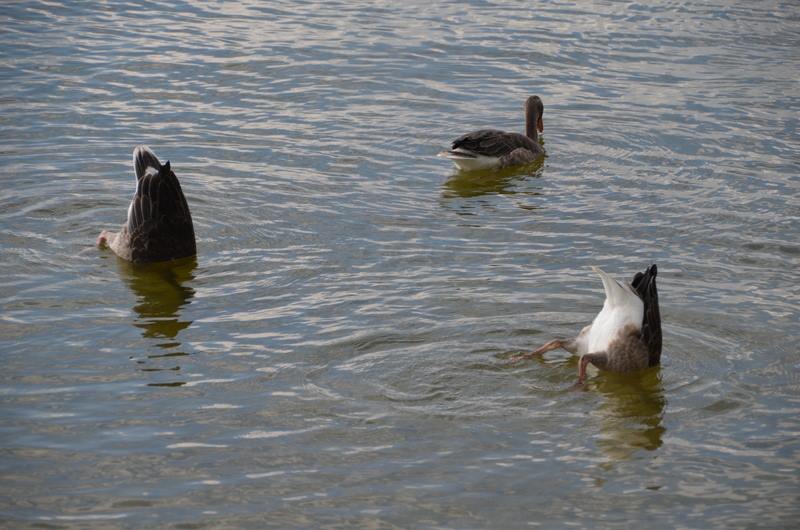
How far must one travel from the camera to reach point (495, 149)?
15359mm

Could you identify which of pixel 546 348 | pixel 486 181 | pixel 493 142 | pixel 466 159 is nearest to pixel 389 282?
pixel 546 348

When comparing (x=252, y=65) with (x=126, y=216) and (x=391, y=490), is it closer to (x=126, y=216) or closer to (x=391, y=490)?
(x=126, y=216)

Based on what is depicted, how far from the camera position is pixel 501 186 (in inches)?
594

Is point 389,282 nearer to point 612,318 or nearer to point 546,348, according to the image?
point 546,348

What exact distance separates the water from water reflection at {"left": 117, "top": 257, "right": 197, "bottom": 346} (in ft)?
0.11

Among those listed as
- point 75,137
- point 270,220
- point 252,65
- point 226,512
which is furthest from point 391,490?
point 252,65

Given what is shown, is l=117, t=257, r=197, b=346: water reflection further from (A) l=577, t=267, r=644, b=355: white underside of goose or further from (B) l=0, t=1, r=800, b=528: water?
(A) l=577, t=267, r=644, b=355: white underside of goose

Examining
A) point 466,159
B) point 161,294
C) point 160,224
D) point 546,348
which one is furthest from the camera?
point 466,159

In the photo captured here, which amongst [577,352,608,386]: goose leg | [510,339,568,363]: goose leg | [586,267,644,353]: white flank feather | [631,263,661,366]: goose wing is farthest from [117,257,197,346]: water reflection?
[631,263,661,366]: goose wing

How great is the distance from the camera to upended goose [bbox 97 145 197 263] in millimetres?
11773

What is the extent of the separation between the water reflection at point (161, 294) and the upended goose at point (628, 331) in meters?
3.42

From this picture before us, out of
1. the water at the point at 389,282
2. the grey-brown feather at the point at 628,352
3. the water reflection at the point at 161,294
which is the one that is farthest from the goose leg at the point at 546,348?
the water reflection at the point at 161,294

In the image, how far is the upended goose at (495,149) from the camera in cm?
1495

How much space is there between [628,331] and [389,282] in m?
2.59
